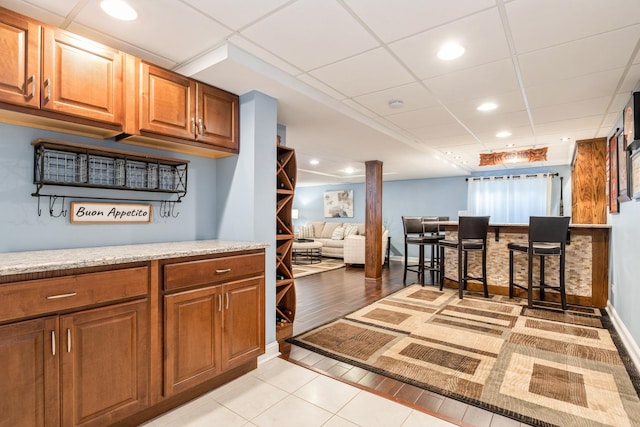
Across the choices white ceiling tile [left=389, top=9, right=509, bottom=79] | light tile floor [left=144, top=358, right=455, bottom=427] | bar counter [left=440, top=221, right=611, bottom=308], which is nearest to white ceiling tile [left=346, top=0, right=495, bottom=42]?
white ceiling tile [left=389, top=9, right=509, bottom=79]

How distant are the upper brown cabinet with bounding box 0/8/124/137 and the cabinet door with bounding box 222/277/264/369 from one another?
51.2 inches

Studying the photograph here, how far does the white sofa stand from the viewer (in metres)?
7.04

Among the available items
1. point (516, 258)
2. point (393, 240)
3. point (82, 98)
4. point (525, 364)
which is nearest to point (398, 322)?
point (525, 364)

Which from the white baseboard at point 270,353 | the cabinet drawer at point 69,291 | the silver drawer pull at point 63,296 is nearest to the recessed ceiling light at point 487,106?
the white baseboard at point 270,353

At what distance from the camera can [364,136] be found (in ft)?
13.6

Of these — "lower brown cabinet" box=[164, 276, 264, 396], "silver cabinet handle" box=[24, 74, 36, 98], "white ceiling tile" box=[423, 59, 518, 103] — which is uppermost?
"white ceiling tile" box=[423, 59, 518, 103]

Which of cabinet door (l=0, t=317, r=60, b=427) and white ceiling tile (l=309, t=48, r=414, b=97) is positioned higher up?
white ceiling tile (l=309, t=48, r=414, b=97)

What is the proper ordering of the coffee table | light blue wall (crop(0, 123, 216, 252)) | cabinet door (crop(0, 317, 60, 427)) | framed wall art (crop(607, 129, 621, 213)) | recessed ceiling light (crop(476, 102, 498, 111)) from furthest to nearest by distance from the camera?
the coffee table → framed wall art (crop(607, 129, 621, 213)) → recessed ceiling light (crop(476, 102, 498, 111)) → light blue wall (crop(0, 123, 216, 252)) → cabinet door (crop(0, 317, 60, 427))

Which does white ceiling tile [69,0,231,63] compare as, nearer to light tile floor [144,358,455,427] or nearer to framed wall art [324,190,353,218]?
light tile floor [144,358,455,427]

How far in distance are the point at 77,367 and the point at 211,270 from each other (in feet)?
2.61

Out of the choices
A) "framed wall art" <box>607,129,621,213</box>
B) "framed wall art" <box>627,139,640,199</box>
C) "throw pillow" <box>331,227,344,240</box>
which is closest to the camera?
"framed wall art" <box>627,139,640,199</box>

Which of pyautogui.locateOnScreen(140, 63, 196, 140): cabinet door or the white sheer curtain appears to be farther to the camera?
the white sheer curtain

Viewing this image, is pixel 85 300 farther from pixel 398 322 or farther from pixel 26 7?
pixel 398 322

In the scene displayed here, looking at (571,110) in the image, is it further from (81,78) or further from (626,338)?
(81,78)
